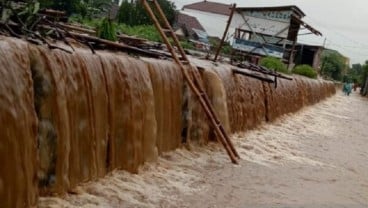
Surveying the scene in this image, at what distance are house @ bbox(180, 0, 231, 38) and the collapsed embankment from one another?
61571 millimetres

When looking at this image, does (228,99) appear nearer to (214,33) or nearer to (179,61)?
(179,61)

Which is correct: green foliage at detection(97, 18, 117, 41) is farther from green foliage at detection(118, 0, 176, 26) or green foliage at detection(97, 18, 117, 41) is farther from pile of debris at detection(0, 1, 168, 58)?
green foliage at detection(118, 0, 176, 26)

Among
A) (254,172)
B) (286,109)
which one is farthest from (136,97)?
(286,109)

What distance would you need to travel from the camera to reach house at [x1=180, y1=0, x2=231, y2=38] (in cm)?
7519

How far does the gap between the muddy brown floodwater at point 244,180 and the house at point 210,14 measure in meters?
57.8

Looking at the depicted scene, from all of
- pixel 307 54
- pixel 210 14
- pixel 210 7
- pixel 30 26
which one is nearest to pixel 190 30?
pixel 307 54

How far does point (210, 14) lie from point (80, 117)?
71.5 meters

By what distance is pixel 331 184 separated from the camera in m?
12.3

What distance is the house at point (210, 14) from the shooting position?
7519 cm

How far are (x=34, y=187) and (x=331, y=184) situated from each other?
726 centimetres

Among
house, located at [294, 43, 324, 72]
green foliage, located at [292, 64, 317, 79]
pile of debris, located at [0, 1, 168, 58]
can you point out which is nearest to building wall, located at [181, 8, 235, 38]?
house, located at [294, 43, 324, 72]

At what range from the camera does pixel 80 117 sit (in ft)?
27.4

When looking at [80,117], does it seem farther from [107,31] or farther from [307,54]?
[307,54]

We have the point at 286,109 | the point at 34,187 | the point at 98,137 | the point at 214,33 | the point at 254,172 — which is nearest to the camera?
the point at 34,187
